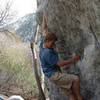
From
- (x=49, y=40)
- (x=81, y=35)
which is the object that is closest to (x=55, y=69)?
(x=49, y=40)

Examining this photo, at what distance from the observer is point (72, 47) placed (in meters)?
5.24

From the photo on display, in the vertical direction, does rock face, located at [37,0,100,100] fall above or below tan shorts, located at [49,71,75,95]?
above

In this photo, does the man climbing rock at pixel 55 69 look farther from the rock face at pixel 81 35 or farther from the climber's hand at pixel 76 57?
the rock face at pixel 81 35

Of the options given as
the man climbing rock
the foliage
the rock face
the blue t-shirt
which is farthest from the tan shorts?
the foliage

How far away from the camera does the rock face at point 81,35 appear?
4664mm

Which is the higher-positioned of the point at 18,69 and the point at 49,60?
the point at 49,60

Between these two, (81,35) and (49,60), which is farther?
(81,35)

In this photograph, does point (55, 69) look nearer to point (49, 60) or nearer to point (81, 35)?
point (49, 60)

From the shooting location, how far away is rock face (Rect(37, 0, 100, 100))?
4.66 meters

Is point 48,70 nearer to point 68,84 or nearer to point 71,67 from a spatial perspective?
point 68,84

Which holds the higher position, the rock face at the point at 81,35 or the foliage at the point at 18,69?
the rock face at the point at 81,35

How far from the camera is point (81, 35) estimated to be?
16.2 feet

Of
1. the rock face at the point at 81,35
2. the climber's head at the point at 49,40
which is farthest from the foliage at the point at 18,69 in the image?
the climber's head at the point at 49,40

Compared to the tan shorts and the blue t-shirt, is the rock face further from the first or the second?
the blue t-shirt
